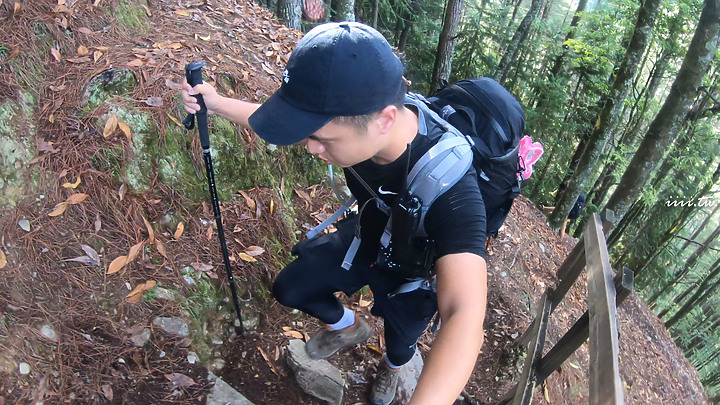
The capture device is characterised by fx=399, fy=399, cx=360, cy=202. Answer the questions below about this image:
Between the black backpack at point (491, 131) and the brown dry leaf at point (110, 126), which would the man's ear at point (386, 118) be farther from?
the brown dry leaf at point (110, 126)

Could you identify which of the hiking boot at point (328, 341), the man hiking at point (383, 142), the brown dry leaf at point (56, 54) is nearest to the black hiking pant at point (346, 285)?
the man hiking at point (383, 142)

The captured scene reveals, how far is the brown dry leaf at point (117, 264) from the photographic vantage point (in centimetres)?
311

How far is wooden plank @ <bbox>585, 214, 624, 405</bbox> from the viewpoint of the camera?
233cm

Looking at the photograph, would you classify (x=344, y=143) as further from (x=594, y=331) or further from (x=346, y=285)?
(x=594, y=331)

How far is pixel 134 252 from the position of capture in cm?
324

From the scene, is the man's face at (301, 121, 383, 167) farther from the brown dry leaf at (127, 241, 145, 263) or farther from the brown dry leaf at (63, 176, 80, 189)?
the brown dry leaf at (63, 176, 80, 189)

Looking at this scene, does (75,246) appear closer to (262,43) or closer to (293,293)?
(293,293)

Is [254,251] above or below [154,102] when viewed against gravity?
below

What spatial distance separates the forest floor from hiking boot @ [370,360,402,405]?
161 millimetres

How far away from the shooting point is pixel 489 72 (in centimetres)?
1588

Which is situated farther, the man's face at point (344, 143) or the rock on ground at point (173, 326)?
the rock on ground at point (173, 326)

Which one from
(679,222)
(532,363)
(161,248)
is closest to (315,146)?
(161,248)

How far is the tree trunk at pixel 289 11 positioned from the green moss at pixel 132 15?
11.8 feet

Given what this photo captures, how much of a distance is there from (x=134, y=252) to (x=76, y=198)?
1.99 feet
